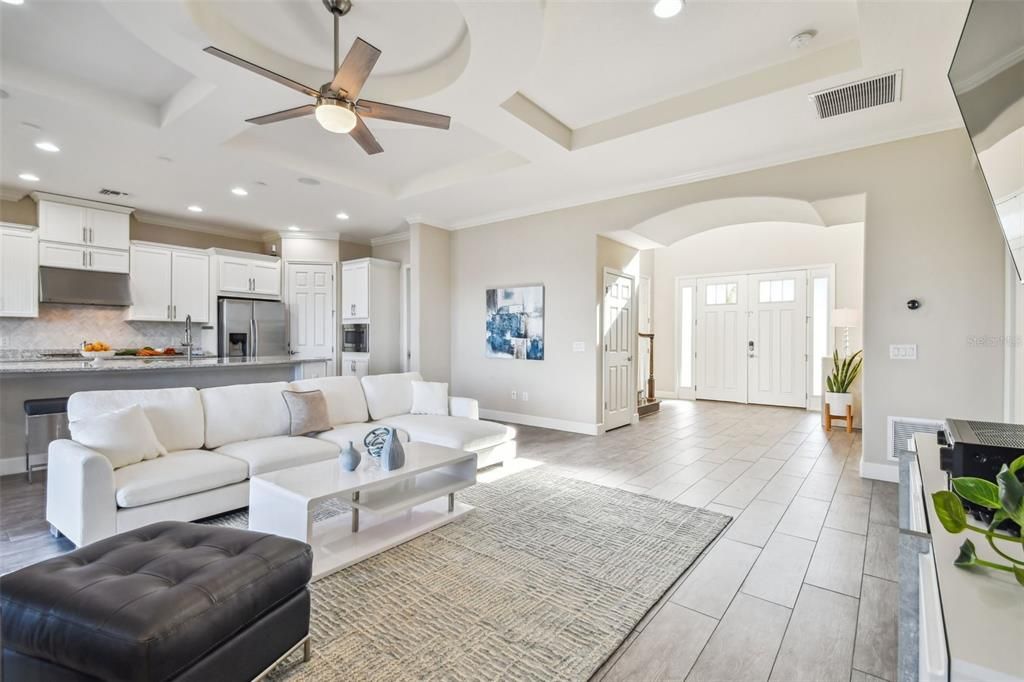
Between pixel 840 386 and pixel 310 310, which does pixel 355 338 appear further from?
pixel 840 386

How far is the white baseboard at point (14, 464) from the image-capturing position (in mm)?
3902

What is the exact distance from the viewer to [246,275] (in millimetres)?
6941

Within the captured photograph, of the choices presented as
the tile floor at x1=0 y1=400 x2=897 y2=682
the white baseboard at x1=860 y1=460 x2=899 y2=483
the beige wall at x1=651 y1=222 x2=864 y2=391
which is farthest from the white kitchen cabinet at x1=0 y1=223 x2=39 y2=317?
the beige wall at x1=651 y1=222 x2=864 y2=391

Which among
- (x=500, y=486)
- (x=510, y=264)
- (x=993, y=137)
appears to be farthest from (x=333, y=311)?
(x=993, y=137)

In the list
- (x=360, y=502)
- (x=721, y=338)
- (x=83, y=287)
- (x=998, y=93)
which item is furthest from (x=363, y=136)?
(x=721, y=338)

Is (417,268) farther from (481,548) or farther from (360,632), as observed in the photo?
(360,632)

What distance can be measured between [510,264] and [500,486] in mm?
3452

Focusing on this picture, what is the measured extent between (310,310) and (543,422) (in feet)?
13.8

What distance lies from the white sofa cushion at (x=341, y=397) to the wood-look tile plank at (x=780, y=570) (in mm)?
3229

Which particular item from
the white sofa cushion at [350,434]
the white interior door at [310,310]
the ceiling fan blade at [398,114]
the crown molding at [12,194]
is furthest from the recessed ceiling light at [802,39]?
the crown molding at [12,194]

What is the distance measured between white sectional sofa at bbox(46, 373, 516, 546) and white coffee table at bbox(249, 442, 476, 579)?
0.49 metres

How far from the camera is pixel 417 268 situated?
6.53m

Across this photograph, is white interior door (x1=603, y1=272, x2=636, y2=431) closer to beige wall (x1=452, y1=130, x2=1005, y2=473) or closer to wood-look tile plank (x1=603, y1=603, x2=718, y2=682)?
beige wall (x1=452, y1=130, x2=1005, y2=473)

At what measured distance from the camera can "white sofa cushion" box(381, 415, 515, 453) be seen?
12.5ft
